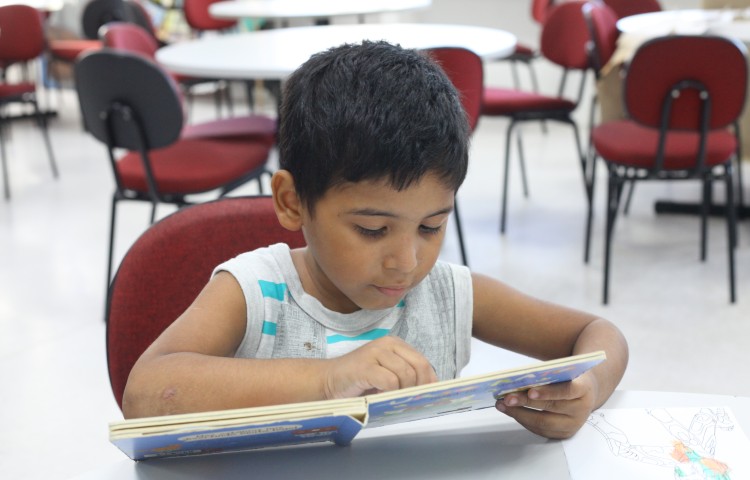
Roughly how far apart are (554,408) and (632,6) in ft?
11.6

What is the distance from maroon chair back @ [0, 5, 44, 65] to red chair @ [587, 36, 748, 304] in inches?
132

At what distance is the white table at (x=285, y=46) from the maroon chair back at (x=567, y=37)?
62 centimetres

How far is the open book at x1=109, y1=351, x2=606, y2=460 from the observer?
0.64m

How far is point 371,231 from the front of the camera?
0.87 m

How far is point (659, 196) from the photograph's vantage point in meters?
4.04

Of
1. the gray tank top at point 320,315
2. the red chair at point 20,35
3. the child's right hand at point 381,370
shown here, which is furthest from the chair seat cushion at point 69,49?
the child's right hand at point 381,370

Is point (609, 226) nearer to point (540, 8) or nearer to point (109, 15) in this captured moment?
point (540, 8)

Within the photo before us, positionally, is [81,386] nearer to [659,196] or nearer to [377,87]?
[377,87]

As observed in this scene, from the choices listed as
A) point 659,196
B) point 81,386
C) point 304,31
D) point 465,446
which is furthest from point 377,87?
point 659,196

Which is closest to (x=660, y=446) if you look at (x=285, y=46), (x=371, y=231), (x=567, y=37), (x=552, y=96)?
(x=371, y=231)

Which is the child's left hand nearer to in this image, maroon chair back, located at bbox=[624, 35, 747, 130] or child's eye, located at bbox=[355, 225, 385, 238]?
child's eye, located at bbox=[355, 225, 385, 238]

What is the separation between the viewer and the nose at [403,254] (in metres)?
0.85

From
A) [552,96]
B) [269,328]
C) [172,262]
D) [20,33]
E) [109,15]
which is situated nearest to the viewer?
[269,328]

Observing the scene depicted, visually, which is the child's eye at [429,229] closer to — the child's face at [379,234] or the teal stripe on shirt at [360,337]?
the child's face at [379,234]
